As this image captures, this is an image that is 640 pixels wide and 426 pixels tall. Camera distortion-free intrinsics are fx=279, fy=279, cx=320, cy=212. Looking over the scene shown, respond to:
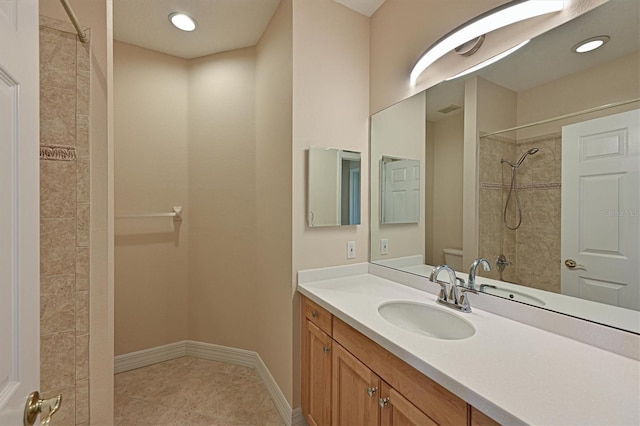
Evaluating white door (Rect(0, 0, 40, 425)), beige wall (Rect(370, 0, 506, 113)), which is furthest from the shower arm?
beige wall (Rect(370, 0, 506, 113))

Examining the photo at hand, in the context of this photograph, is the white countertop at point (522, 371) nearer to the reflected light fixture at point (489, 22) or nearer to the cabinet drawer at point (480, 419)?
the cabinet drawer at point (480, 419)

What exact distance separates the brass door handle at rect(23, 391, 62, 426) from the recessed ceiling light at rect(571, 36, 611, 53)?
190cm

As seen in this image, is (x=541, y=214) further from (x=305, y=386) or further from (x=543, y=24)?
(x=305, y=386)

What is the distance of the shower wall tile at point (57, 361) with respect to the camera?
4.21 ft

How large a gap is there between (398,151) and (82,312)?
1.96m

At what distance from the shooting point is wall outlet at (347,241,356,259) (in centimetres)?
192

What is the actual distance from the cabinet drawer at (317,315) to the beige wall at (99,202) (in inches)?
40.1

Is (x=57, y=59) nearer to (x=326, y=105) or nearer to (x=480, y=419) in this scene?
(x=326, y=105)

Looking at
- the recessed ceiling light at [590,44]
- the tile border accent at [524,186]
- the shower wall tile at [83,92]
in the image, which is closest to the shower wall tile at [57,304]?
the shower wall tile at [83,92]

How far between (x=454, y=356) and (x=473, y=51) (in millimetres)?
1366

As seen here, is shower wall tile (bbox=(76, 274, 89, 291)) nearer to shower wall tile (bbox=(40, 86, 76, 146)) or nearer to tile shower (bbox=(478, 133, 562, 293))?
shower wall tile (bbox=(40, 86, 76, 146))

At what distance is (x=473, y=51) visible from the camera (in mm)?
1359

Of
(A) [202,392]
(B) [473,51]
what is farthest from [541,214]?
(A) [202,392]

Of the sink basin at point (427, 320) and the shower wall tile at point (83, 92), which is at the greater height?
the shower wall tile at point (83, 92)
